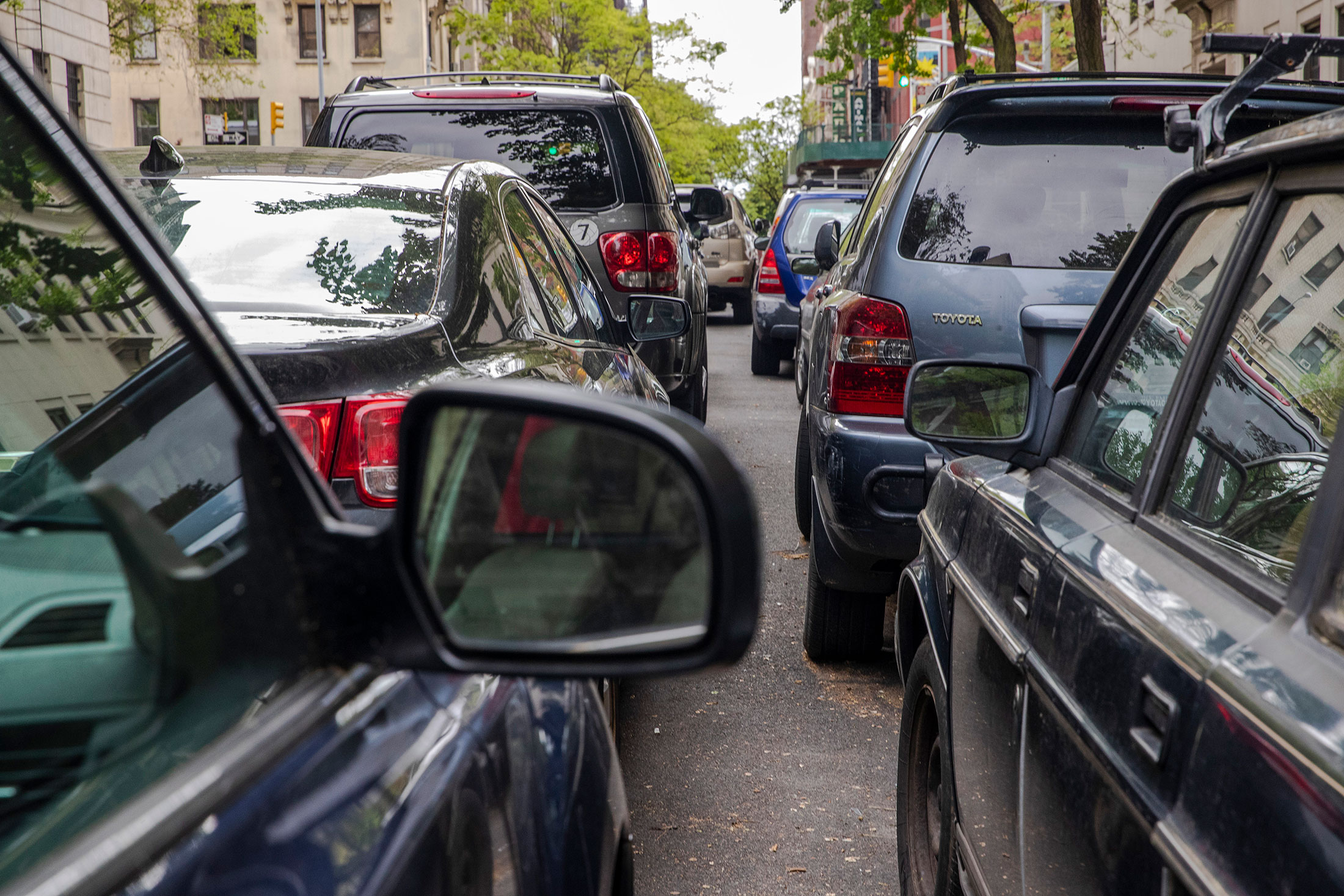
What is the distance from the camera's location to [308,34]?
2170 inches

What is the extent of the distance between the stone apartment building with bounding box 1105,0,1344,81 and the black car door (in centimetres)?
1664

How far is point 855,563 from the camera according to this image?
457 centimetres

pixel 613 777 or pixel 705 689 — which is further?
pixel 705 689

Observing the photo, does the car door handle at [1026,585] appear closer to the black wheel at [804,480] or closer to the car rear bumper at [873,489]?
the car rear bumper at [873,489]

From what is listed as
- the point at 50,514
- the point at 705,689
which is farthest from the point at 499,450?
the point at 705,689

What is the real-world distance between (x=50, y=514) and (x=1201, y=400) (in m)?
1.50

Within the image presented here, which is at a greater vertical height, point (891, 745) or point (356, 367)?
point (356, 367)

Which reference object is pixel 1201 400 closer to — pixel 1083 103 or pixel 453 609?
pixel 453 609

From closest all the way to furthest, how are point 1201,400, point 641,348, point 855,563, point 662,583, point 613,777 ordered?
point 662,583 → point 1201,400 → point 613,777 → point 855,563 → point 641,348

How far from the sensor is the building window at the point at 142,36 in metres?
26.6

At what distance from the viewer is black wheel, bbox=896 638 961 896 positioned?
9.64ft

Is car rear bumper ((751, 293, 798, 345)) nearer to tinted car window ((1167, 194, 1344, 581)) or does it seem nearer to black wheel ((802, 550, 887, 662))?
black wheel ((802, 550, 887, 662))

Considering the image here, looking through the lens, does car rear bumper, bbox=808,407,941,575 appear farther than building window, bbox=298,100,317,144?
No

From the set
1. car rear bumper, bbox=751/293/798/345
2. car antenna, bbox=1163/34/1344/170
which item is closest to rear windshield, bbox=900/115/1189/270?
car antenna, bbox=1163/34/1344/170
